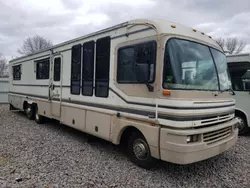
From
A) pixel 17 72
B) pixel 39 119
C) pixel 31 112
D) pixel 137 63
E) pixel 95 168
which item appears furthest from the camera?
pixel 17 72

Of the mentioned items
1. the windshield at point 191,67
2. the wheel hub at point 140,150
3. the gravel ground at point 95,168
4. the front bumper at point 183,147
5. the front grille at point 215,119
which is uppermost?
the windshield at point 191,67

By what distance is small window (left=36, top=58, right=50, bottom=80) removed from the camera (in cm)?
733

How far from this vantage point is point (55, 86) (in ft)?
22.1

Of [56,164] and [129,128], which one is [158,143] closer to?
[129,128]

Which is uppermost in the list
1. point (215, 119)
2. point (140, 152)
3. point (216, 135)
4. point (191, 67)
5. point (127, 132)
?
point (191, 67)

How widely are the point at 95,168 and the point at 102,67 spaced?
7.16ft

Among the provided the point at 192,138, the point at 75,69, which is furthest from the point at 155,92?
the point at 75,69

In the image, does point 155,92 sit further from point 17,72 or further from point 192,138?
point 17,72

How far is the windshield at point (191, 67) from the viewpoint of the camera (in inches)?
135

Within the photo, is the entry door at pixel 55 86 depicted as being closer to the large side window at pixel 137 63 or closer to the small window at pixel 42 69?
the small window at pixel 42 69

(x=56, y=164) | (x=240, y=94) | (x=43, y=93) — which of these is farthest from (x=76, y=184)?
(x=240, y=94)

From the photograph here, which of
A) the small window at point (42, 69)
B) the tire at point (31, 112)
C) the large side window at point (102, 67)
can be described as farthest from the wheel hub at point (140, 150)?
the tire at point (31, 112)

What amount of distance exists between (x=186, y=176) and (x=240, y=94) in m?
4.06

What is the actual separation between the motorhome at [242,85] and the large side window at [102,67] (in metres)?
4.41
